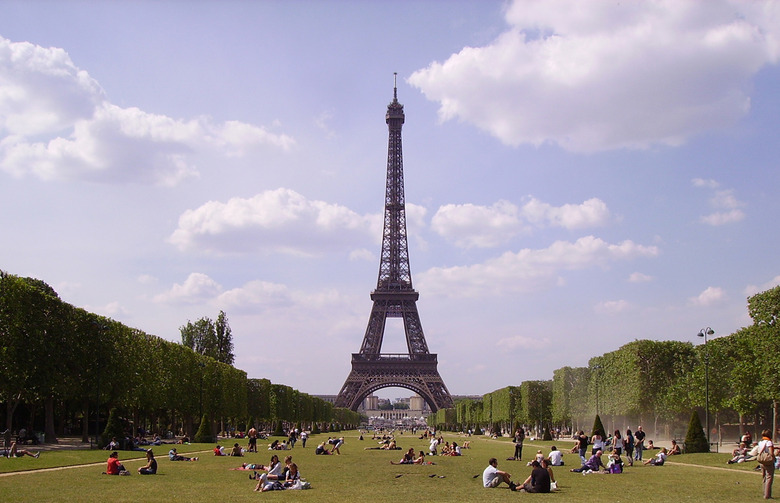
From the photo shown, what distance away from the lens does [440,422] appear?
162875mm

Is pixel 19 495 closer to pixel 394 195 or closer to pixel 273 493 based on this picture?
pixel 273 493

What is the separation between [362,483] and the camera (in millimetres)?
27188

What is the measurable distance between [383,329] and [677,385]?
294 ft

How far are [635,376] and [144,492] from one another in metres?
58.5

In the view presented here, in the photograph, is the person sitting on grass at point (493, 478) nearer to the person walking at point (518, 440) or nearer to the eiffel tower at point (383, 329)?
the person walking at point (518, 440)

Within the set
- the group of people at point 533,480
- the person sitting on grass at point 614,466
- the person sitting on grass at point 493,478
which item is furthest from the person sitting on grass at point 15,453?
the person sitting on grass at point 614,466

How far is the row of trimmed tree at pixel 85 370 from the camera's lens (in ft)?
159

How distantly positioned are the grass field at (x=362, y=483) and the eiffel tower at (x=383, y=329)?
11093cm

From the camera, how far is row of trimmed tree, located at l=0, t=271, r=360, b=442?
4850cm

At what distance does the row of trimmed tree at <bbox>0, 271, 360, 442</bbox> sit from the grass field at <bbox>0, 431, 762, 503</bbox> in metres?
11.6

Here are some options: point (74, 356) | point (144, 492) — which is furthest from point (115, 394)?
point (144, 492)

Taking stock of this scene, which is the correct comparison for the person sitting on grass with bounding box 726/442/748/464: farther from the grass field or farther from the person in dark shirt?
the person in dark shirt

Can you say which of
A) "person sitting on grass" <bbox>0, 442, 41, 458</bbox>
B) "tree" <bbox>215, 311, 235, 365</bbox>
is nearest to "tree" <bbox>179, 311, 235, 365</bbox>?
"tree" <bbox>215, 311, 235, 365</bbox>

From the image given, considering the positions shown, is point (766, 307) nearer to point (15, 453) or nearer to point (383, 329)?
point (15, 453)
